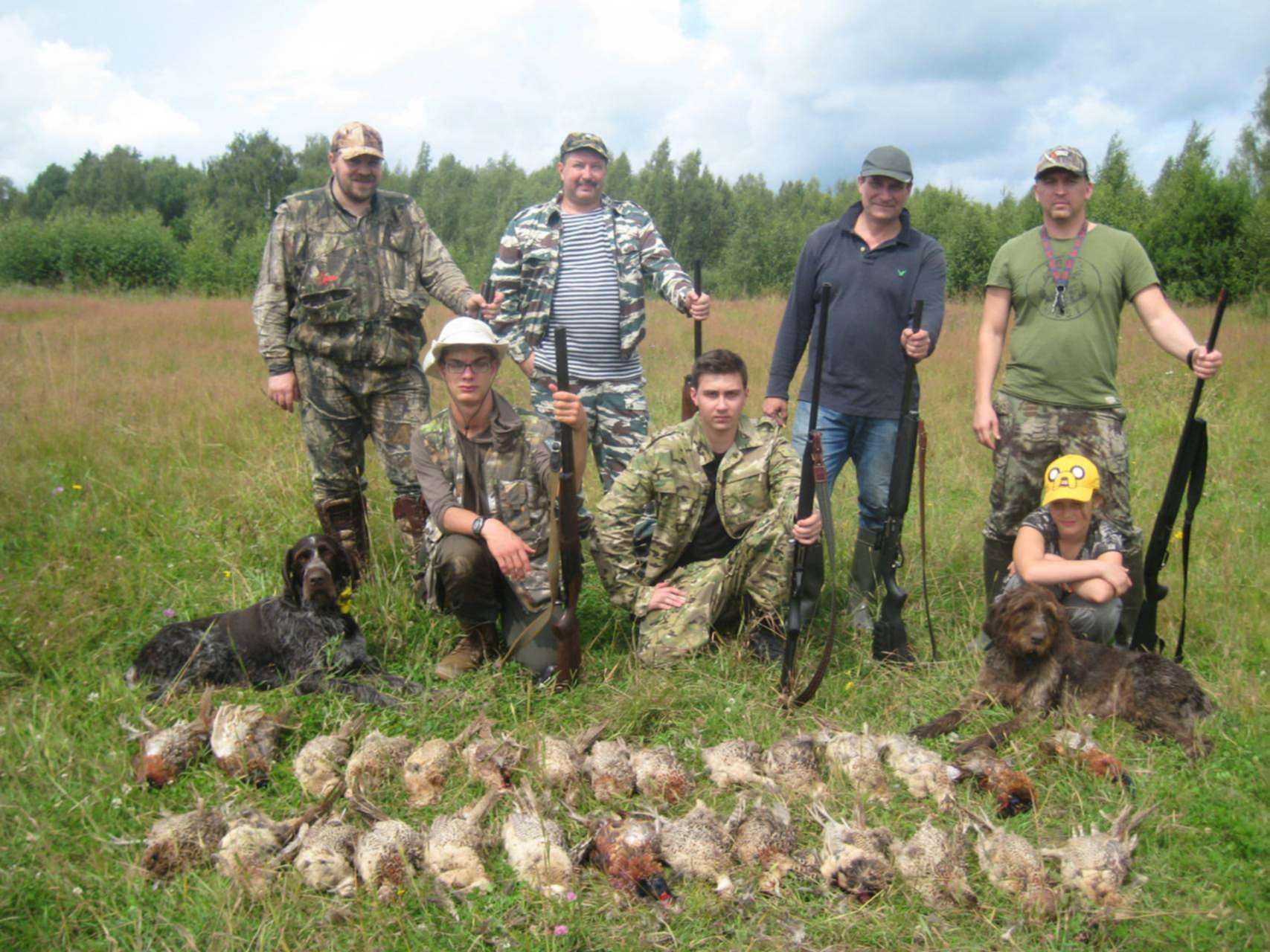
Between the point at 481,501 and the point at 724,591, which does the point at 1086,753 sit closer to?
the point at 724,591

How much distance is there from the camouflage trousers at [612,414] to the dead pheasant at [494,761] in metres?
2.08

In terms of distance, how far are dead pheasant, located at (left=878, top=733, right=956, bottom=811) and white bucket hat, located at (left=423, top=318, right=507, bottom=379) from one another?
2.61 metres

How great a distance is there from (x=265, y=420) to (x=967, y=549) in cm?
687

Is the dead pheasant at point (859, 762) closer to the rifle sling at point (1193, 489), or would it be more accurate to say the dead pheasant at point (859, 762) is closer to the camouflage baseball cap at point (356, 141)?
the rifle sling at point (1193, 489)

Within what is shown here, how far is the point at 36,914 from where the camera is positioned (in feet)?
9.15

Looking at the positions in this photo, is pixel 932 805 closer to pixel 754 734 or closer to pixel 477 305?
pixel 754 734

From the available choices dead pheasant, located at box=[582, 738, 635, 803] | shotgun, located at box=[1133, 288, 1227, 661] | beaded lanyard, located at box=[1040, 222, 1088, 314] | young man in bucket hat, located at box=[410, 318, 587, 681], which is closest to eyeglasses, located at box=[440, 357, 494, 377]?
young man in bucket hat, located at box=[410, 318, 587, 681]

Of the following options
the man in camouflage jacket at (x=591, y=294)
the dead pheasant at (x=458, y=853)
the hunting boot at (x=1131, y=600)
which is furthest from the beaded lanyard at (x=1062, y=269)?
the dead pheasant at (x=458, y=853)

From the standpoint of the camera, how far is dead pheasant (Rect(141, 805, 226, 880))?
2.90 meters

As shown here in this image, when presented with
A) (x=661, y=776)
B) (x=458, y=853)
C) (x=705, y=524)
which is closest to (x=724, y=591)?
(x=705, y=524)

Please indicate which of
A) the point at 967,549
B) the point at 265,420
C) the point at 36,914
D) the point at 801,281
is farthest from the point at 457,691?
the point at 265,420

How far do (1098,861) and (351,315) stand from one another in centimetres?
439

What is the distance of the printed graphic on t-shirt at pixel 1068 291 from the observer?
419 centimetres

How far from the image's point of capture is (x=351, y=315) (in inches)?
194
